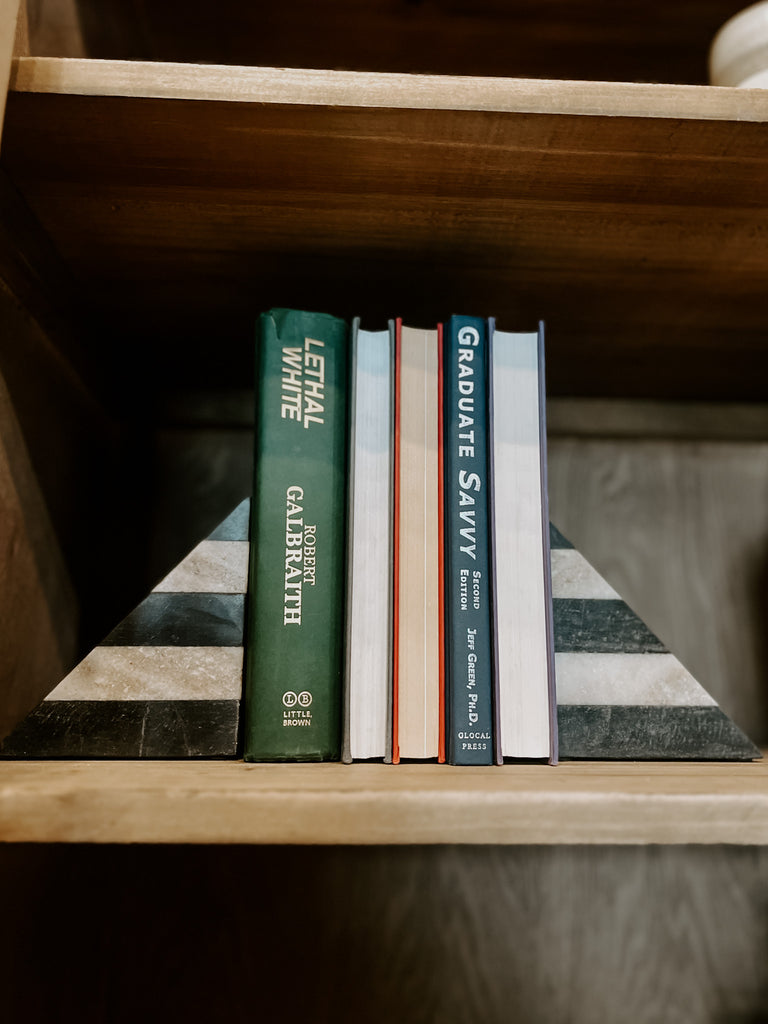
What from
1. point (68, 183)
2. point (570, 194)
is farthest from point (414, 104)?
point (68, 183)

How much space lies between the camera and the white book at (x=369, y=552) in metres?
0.49

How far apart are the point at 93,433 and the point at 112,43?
39cm

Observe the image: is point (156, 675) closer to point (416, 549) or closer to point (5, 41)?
point (416, 549)

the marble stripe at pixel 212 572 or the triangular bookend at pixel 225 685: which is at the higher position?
the marble stripe at pixel 212 572

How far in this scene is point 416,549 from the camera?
20.0 inches

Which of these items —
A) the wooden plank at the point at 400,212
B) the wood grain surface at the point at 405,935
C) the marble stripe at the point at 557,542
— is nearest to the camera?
the wooden plank at the point at 400,212

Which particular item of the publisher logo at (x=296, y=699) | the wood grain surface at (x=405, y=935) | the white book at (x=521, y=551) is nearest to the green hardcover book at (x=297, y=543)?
the publisher logo at (x=296, y=699)

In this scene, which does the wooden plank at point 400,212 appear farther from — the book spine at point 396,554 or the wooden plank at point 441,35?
the wooden plank at point 441,35

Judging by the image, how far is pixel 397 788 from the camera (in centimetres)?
38

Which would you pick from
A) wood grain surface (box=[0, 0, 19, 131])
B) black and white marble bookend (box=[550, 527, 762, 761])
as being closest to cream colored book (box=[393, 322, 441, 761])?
black and white marble bookend (box=[550, 527, 762, 761])

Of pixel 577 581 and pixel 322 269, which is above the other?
pixel 322 269

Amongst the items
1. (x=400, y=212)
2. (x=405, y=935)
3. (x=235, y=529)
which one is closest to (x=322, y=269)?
(x=400, y=212)

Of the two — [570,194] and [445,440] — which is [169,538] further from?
[570,194]

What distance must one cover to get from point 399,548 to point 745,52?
464 millimetres
